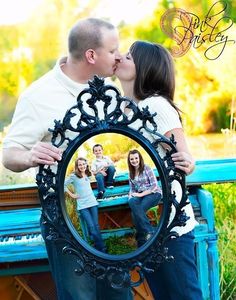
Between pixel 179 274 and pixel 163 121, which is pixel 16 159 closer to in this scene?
pixel 163 121

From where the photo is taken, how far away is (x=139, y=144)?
2027 mm

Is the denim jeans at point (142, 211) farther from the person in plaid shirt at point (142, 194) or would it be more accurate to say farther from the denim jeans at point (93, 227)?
the denim jeans at point (93, 227)

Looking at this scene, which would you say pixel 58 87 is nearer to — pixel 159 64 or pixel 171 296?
pixel 159 64

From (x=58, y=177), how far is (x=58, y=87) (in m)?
0.30

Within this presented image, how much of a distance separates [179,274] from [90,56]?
0.74m

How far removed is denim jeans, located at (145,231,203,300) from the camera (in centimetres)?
211

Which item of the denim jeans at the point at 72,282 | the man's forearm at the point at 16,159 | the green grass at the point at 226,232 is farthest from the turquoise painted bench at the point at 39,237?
the man's forearm at the point at 16,159

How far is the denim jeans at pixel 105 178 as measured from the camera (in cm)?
207

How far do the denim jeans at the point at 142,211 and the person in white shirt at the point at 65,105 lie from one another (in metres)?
0.23

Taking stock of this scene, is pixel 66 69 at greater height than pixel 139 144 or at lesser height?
greater

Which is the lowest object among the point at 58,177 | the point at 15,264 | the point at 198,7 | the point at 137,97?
the point at 15,264

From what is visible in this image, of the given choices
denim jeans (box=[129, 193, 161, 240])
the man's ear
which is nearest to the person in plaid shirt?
denim jeans (box=[129, 193, 161, 240])

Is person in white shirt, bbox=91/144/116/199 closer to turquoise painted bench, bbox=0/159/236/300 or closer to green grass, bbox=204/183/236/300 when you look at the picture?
turquoise painted bench, bbox=0/159/236/300

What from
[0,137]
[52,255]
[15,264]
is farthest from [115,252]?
[0,137]
